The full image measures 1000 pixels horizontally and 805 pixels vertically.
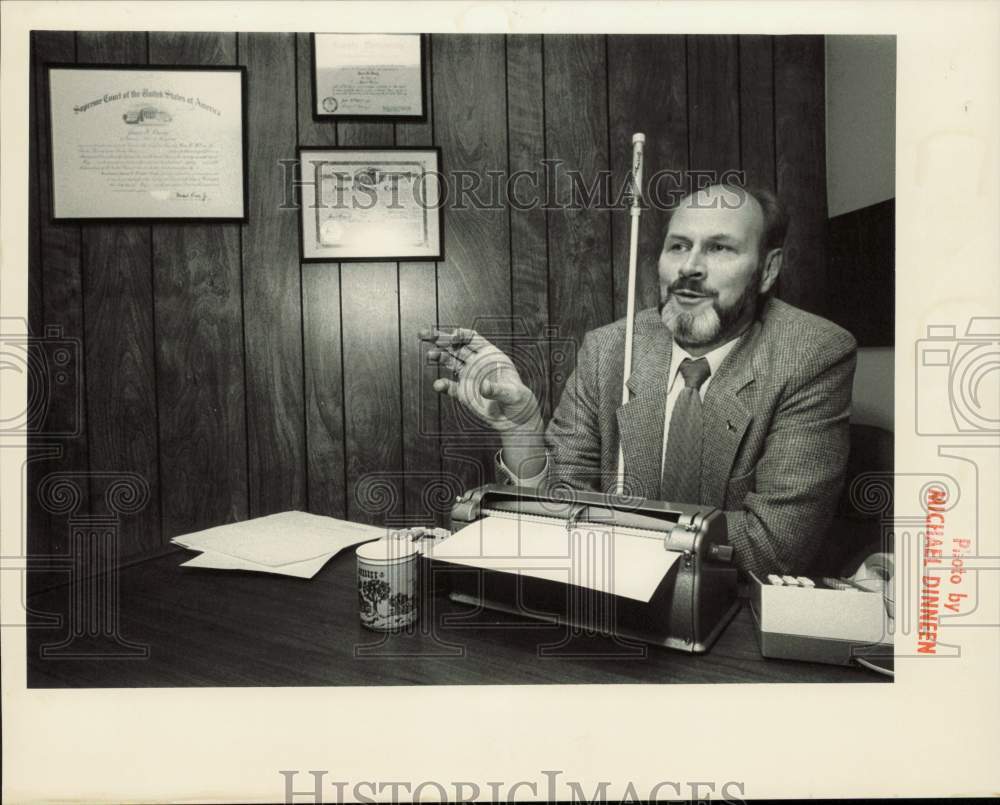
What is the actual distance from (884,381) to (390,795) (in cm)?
103

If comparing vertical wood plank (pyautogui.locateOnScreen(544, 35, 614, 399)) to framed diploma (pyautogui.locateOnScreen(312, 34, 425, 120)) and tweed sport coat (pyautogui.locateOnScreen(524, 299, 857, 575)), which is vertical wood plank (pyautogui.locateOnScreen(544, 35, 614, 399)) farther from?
framed diploma (pyautogui.locateOnScreen(312, 34, 425, 120))

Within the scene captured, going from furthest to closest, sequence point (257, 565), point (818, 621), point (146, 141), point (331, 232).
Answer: point (331, 232) → point (146, 141) → point (257, 565) → point (818, 621)

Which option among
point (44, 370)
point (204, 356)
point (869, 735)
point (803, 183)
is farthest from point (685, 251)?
point (44, 370)

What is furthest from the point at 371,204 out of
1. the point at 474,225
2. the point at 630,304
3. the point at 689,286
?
the point at 689,286

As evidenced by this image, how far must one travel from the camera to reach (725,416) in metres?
1.12

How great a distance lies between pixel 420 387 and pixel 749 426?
0.67 meters

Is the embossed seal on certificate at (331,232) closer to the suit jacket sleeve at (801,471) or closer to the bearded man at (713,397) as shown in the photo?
the bearded man at (713,397)

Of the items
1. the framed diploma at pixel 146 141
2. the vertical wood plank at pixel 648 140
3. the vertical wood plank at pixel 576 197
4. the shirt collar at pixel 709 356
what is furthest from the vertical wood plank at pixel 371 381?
the shirt collar at pixel 709 356

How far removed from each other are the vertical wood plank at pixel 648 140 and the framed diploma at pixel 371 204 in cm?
38

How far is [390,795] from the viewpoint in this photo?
828mm

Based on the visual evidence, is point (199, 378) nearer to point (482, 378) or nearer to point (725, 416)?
point (482, 378)

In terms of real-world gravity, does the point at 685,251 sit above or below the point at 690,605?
above

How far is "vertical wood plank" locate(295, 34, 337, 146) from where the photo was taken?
3.69ft

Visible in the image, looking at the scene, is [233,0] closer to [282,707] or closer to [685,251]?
[685,251]
